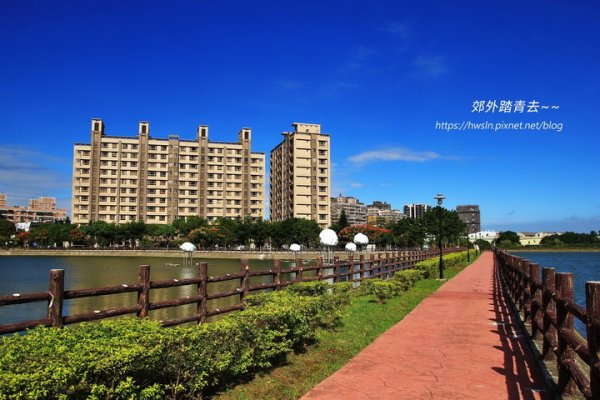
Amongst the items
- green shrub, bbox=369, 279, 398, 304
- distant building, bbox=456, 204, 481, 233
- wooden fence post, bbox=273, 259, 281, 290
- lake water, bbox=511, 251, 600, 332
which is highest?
distant building, bbox=456, 204, 481, 233

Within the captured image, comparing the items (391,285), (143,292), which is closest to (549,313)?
(143,292)

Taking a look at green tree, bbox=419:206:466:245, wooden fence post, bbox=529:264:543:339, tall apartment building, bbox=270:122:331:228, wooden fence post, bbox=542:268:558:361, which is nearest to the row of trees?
green tree, bbox=419:206:466:245

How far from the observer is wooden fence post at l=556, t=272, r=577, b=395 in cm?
545

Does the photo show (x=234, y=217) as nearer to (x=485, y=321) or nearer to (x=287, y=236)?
(x=287, y=236)

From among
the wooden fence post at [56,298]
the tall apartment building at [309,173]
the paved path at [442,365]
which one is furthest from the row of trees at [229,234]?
the wooden fence post at [56,298]

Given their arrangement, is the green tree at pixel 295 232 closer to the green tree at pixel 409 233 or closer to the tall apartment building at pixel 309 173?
the tall apartment building at pixel 309 173

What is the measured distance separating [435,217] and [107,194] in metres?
76.2

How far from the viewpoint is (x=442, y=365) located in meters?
7.07

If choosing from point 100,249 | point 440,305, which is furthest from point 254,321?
point 100,249

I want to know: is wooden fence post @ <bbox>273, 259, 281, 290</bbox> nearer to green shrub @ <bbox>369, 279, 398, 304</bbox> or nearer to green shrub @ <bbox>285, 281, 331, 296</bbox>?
green shrub @ <bbox>285, 281, 331, 296</bbox>

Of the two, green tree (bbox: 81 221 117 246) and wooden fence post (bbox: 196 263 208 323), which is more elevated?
green tree (bbox: 81 221 117 246)

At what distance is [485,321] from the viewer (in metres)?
11.3

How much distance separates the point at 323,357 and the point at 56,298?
4.07 m

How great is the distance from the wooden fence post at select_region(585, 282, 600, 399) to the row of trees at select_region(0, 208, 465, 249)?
282 feet
